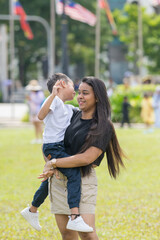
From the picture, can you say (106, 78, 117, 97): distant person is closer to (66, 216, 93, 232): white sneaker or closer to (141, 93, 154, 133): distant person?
(141, 93, 154, 133): distant person

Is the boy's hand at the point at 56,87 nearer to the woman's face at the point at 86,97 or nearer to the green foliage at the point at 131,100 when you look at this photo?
the woman's face at the point at 86,97

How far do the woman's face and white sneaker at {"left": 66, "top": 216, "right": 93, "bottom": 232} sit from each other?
0.87 meters

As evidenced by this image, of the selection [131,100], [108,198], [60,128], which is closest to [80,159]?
[60,128]

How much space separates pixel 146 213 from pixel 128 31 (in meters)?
55.1

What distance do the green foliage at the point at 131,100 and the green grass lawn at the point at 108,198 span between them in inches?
455

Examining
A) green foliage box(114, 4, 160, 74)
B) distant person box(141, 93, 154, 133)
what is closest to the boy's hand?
distant person box(141, 93, 154, 133)

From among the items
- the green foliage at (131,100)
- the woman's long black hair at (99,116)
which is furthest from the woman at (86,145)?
the green foliage at (131,100)

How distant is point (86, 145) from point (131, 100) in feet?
79.1

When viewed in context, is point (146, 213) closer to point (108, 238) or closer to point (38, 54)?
point (108, 238)

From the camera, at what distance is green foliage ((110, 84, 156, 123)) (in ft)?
91.5

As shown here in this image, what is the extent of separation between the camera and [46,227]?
7.23 metres

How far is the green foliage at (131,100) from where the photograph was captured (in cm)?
2788

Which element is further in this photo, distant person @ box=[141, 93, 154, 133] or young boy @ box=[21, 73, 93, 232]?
distant person @ box=[141, 93, 154, 133]

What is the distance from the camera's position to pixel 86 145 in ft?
15.2
